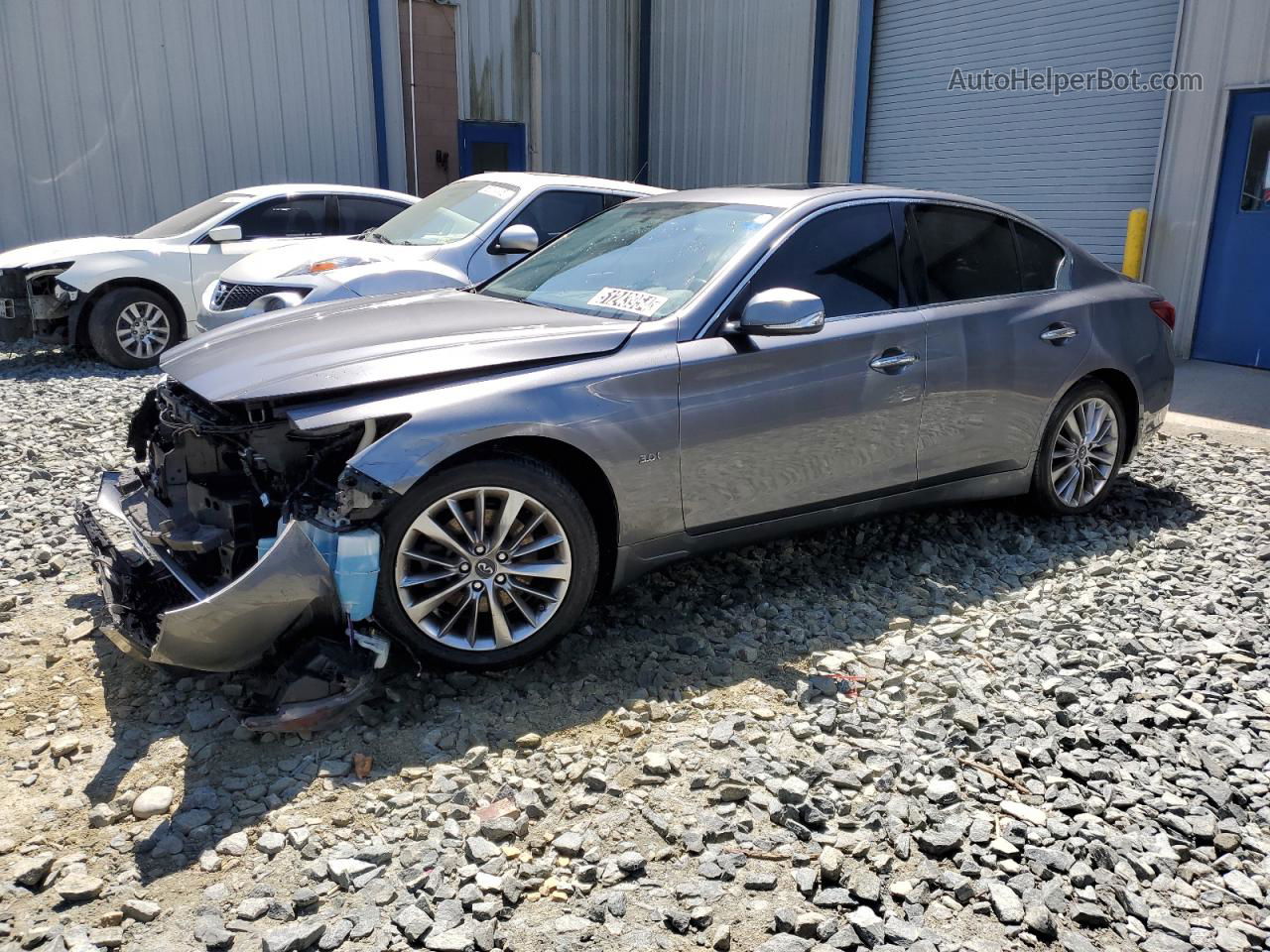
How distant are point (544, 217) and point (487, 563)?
488 centimetres

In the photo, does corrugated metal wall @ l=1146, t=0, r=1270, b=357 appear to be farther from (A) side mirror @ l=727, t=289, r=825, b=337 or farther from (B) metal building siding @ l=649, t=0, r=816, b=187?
(A) side mirror @ l=727, t=289, r=825, b=337

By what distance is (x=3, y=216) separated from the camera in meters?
12.8

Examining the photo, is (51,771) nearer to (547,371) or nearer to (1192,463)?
(547,371)

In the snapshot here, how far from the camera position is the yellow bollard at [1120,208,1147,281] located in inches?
394

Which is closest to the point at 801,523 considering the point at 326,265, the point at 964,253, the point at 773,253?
the point at 773,253

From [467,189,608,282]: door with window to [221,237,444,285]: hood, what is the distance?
1.13 feet

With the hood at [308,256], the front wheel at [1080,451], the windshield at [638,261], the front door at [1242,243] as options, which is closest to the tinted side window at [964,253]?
the front wheel at [1080,451]

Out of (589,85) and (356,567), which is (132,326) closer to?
(356,567)

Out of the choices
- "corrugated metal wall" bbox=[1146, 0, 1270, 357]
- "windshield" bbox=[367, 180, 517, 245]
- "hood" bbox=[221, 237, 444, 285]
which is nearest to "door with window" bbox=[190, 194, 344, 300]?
"hood" bbox=[221, 237, 444, 285]

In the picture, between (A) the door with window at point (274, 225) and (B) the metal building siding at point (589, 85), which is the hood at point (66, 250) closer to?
(A) the door with window at point (274, 225)

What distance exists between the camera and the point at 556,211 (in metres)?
7.80

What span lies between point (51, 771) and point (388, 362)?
1.57m

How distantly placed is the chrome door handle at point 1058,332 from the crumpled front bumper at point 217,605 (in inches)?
135

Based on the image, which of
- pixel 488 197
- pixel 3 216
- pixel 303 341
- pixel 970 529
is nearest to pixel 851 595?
pixel 970 529
